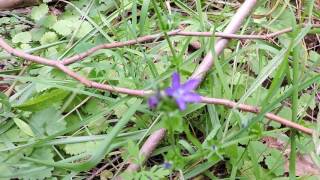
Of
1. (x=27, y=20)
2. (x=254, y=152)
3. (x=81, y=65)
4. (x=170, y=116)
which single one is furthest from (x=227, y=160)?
(x=27, y=20)

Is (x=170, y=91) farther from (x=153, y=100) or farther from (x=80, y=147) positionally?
(x=80, y=147)

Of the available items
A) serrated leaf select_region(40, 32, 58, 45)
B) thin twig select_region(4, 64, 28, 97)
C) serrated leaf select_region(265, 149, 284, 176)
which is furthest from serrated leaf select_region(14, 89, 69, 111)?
serrated leaf select_region(265, 149, 284, 176)

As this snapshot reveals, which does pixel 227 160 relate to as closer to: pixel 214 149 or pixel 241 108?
pixel 241 108

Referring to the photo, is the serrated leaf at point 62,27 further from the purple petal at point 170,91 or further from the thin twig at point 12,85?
the purple petal at point 170,91

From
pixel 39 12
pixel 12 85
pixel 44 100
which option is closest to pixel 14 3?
pixel 39 12

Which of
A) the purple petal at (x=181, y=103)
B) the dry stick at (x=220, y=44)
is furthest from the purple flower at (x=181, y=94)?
the dry stick at (x=220, y=44)
